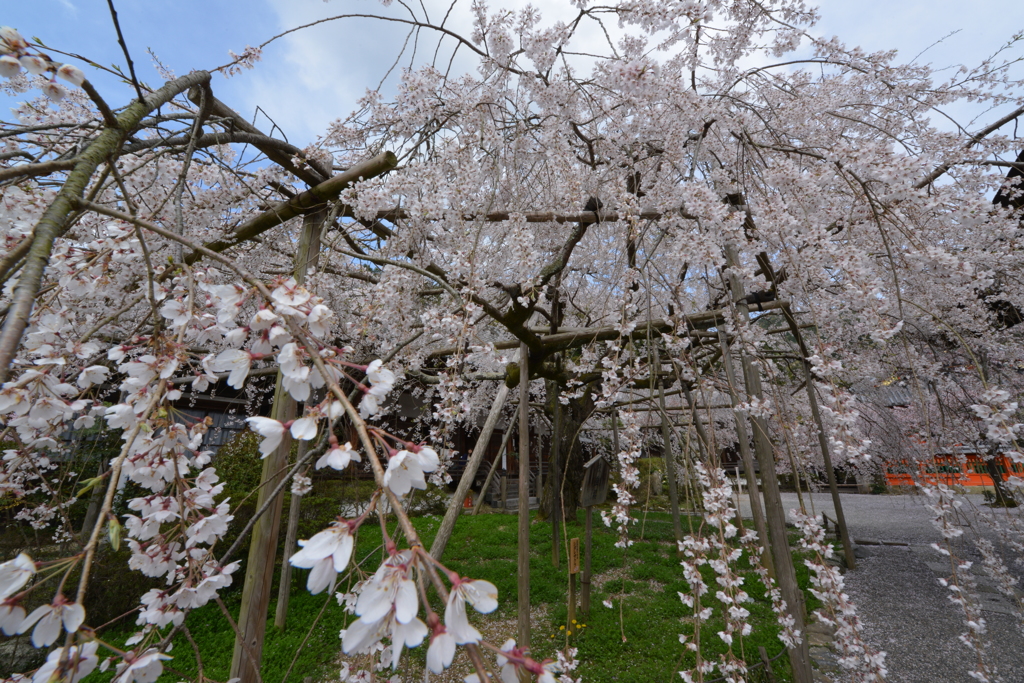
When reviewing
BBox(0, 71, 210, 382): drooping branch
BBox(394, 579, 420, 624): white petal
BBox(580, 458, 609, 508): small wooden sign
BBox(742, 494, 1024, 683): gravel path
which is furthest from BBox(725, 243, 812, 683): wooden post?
BBox(0, 71, 210, 382): drooping branch

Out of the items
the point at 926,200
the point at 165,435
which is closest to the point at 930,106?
the point at 926,200

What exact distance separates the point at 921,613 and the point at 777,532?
166 inches

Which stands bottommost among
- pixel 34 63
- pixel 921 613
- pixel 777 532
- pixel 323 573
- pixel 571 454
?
pixel 921 613

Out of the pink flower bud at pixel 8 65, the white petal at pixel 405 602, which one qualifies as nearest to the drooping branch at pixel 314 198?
the pink flower bud at pixel 8 65

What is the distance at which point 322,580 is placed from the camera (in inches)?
21.3

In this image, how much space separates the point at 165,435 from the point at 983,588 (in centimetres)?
867

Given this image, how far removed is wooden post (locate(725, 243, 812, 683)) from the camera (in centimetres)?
220

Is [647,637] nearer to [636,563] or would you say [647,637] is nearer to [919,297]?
[636,563]

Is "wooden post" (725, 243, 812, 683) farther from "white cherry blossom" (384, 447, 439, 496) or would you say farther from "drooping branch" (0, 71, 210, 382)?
"drooping branch" (0, 71, 210, 382)

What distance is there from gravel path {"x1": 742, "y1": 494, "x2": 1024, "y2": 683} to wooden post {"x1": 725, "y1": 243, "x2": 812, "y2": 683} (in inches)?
48.9

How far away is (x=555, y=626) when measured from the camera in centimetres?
379

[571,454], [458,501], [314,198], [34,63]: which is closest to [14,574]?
[34,63]

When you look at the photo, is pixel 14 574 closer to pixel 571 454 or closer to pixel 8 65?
pixel 8 65

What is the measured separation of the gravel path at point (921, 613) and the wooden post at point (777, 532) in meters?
1.24
